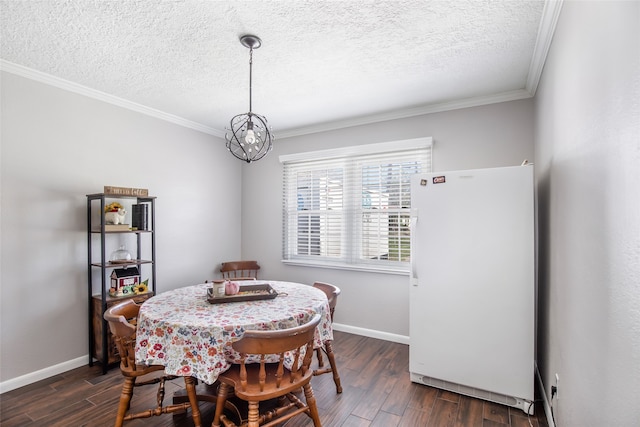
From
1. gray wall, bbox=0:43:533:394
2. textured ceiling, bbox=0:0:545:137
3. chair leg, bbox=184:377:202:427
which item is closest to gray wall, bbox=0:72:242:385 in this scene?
gray wall, bbox=0:43:533:394

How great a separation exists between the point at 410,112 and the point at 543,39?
1.42 metres

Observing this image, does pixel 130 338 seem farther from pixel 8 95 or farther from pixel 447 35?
pixel 447 35

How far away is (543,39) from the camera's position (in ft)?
6.74

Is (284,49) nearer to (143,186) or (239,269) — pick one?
(143,186)

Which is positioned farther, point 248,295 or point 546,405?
point 248,295

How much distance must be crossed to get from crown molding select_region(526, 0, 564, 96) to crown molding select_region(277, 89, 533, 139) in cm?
21

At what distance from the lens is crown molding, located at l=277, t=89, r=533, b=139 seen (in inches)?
115

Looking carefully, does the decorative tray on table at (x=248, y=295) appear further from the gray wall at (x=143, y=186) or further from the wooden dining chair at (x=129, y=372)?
the gray wall at (x=143, y=186)

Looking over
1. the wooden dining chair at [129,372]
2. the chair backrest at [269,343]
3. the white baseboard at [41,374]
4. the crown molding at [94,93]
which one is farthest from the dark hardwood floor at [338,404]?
the crown molding at [94,93]

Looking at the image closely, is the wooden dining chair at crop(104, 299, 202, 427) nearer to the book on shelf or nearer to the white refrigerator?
the book on shelf

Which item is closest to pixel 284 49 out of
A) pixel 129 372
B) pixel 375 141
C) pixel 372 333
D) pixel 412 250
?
pixel 375 141

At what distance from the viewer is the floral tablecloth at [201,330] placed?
5.54ft

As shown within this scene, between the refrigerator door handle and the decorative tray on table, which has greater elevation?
the refrigerator door handle

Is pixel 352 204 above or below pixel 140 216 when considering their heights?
above
